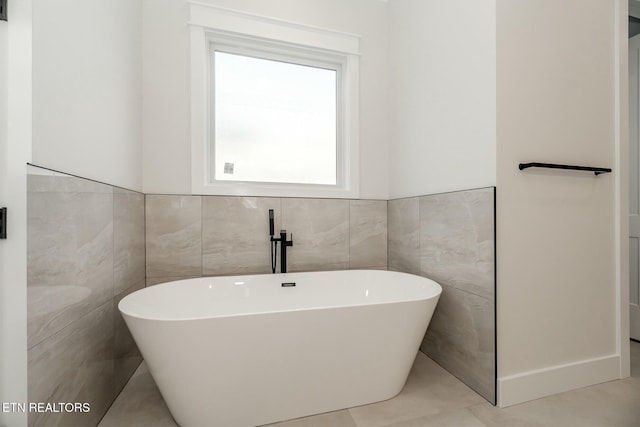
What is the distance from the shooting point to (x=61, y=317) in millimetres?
1035

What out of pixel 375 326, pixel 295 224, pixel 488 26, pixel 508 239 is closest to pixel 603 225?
pixel 508 239

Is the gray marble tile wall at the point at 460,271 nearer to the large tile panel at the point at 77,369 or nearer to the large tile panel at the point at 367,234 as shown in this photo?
the large tile panel at the point at 367,234

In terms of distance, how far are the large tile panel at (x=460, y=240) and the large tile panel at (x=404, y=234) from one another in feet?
0.21

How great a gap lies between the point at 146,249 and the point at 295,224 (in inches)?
39.2

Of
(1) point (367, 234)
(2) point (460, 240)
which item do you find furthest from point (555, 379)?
(1) point (367, 234)

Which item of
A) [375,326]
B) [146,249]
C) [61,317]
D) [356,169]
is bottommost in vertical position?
[375,326]

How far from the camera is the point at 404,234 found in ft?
7.19

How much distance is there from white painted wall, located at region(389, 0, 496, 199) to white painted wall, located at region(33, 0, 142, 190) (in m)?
1.81

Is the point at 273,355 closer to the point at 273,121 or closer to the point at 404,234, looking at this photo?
the point at 404,234

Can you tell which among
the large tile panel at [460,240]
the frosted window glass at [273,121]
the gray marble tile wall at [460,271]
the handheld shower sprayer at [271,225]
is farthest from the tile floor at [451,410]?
the frosted window glass at [273,121]

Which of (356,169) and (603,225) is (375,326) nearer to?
Answer: (356,169)

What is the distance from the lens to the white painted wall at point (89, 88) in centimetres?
98

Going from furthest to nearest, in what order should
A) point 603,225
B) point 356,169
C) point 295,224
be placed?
point 356,169, point 295,224, point 603,225

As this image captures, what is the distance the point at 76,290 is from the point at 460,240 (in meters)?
1.82
